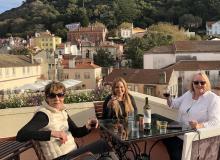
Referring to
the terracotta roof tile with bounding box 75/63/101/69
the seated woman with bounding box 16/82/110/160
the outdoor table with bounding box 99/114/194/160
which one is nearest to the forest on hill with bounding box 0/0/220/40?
the terracotta roof tile with bounding box 75/63/101/69

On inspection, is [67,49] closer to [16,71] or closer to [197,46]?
[197,46]

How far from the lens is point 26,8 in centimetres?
11975

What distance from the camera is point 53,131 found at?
353 cm

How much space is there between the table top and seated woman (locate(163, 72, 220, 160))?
185 mm

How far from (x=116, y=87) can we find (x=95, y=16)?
106 m

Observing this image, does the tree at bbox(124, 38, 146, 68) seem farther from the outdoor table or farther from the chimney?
the outdoor table

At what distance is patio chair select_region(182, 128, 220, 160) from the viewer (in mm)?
3201

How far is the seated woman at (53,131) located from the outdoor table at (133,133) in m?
0.24

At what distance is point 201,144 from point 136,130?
85cm

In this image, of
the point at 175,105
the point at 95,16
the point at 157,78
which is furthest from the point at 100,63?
the point at 175,105

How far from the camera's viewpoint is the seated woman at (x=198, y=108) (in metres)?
4.16

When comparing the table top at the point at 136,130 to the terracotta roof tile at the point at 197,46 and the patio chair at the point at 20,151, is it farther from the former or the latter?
the terracotta roof tile at the point at 197,46

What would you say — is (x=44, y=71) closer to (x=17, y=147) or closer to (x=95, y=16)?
(x=17, y=147)

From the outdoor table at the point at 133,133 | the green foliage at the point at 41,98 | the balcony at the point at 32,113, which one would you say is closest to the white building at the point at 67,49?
the green foliage at the point at 41,98
